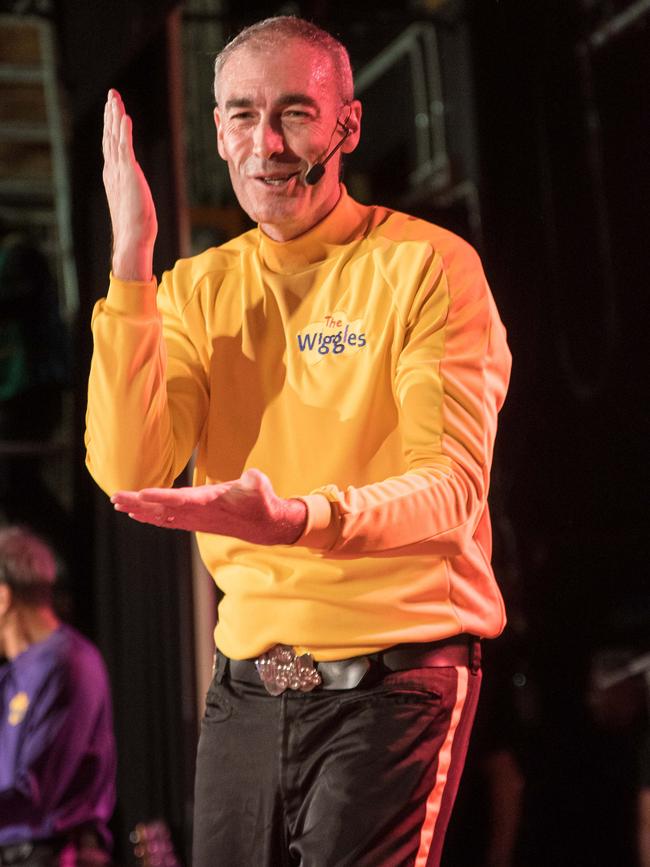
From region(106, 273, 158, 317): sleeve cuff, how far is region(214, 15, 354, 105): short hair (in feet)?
1.18

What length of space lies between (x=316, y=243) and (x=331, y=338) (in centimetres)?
17

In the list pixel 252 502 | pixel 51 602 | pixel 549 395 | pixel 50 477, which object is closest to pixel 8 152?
pixel 50 477

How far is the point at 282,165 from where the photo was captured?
6.02 feet

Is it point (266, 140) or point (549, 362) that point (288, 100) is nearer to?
point (266, 140)

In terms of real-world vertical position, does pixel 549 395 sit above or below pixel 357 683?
above

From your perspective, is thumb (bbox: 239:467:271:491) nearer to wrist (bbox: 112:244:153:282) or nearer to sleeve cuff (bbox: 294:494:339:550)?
sleeve cuff (bbox: 294:494:339:550)

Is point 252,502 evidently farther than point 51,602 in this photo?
No

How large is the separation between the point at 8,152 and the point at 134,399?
15.7ft

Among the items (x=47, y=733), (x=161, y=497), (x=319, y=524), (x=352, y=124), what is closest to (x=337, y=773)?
(x=319, y=524)

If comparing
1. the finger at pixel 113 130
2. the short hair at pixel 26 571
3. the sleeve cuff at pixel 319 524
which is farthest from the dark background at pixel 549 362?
the sleeve cuff at pixel 319 524

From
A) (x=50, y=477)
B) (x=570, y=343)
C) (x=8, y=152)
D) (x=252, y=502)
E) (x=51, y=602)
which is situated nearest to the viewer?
(x=252, y=502)

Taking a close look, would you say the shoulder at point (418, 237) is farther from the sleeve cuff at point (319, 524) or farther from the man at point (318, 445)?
the sleeve cuff at point (319, 524)

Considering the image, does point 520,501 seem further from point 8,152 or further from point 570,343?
point 8,152

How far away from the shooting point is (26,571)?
15.0 ft
